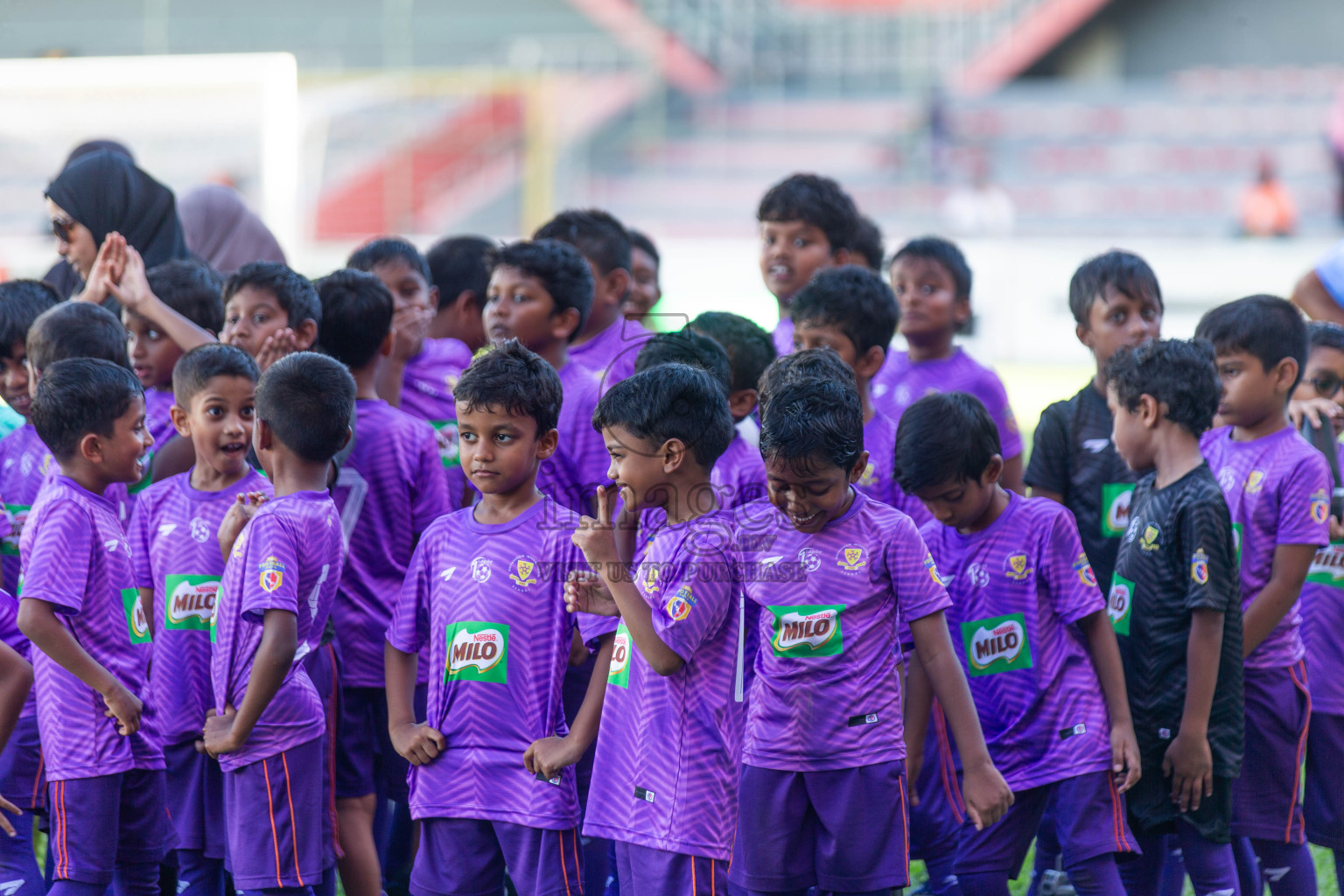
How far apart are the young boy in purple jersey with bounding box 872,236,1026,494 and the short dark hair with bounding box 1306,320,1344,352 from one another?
88 centimetres

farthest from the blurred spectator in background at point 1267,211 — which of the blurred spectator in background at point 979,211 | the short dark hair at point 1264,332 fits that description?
the short dark hair at point 1264,332

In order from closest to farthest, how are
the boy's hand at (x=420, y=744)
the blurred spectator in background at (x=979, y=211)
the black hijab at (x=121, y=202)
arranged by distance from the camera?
the boy's hand at (x=420, y=744)
the black hijab at (x=121, y=202)
the blurred spectator in background at (x=979, y=211)

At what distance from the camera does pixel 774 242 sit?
15.0 ft

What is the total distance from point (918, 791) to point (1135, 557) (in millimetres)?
813

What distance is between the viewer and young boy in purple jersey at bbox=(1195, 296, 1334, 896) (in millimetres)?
3277

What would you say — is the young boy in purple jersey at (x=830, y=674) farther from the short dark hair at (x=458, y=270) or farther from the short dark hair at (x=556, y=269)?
the short dark hair at (x=458, y=270)

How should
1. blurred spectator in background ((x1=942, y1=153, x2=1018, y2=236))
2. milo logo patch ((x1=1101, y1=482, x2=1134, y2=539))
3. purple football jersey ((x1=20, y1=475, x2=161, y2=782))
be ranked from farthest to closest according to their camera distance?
blurred spectator in background ((x1=942, y1=153, x2=1018, y2=236)) → milo logo patch ((x1=1101, y1=482, x2=1134, y2=539)) → purple football jersey ((x1=20, y1=475, x2=161, y2=782))

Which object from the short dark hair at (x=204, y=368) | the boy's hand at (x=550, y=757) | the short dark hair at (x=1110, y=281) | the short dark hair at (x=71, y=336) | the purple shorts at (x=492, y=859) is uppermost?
the short dark hair at (x=1110, y=281)

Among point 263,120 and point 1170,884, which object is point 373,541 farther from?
point 263,120

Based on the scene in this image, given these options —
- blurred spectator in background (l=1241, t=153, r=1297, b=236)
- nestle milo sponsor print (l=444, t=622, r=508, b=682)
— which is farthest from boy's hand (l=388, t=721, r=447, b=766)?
blurred spectator in background (l=1241, t=153, r=1297, b=236)

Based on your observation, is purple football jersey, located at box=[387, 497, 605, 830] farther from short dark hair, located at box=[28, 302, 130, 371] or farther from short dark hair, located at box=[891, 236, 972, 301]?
short dark hair, located at box=[891, 236, 972, 301]

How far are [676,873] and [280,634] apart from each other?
962 mm

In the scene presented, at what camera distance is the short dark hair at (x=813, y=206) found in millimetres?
4559

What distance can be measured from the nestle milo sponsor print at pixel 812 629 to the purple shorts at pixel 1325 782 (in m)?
1.54
